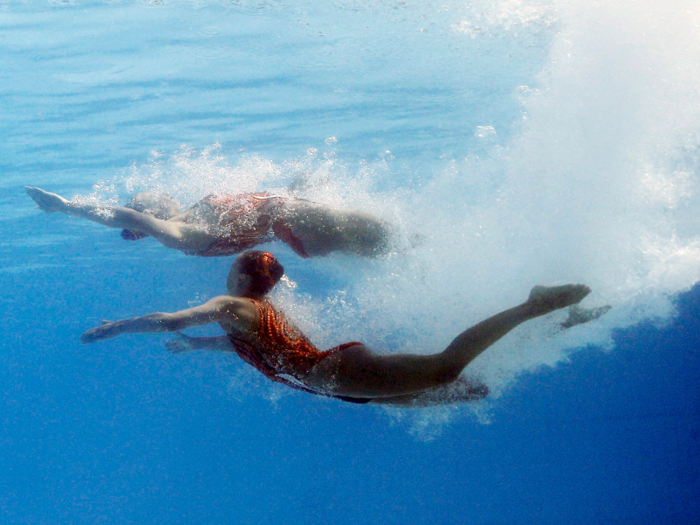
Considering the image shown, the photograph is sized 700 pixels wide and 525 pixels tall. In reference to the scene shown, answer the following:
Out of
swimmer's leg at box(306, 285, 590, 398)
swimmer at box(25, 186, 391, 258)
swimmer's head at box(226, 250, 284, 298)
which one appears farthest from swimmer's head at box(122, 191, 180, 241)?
swimmer's leg at box(306, 285, 590, 398)

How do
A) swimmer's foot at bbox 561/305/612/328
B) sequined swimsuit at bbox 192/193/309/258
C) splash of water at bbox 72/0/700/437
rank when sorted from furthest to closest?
splash of water at bbox 72/0/700/437
sequined swimsuit at bbox 192/193/309/258
swimmer's foot at bbox 561/305/612/328

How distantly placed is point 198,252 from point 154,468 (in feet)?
77.1

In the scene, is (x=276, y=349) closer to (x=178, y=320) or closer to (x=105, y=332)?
(x=178, y=320)

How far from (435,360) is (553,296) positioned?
4.14 ft

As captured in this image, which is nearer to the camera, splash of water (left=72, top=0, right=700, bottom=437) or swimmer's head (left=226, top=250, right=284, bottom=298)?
swimmer's head (left=226, top=250, right=284, bottom=298)

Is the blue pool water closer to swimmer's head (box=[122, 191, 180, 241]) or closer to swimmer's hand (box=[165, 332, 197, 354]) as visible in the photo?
swimmer's hand (box=[165, 332, 197, 354])

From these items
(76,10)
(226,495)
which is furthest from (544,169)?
(226,495)

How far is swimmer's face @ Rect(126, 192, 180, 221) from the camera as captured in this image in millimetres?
6867

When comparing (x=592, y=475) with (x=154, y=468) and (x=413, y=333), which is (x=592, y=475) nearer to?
(x=413, y=333)

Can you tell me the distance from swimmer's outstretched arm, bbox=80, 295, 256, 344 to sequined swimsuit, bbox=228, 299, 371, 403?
0.30 metres

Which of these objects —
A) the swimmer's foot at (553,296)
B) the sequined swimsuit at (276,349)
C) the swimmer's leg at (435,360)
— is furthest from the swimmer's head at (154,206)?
the swimmer's foot at (553,296)

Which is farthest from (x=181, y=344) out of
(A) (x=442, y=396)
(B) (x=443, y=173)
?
(B) (x=443, y=173)

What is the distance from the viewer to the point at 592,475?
16.8 m

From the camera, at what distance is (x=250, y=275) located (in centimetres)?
459
